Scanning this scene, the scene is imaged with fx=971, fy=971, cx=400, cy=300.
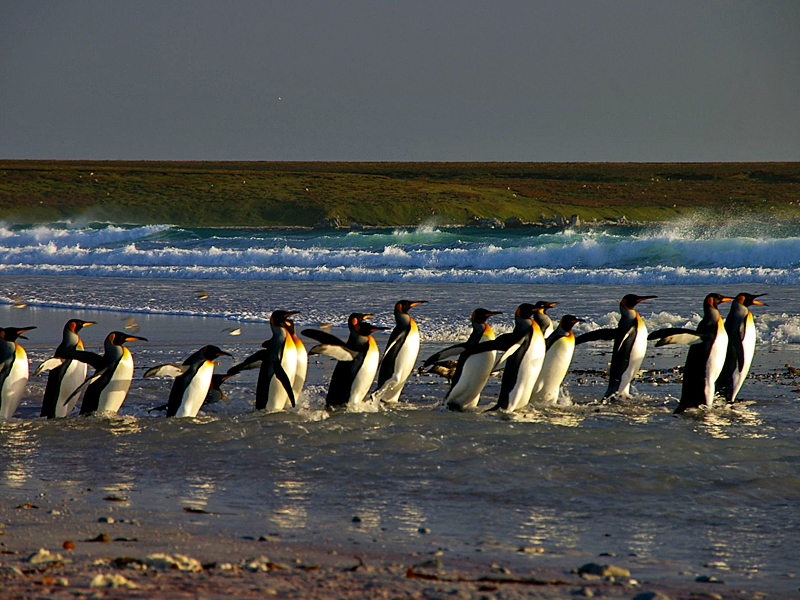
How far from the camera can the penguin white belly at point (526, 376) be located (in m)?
6.97

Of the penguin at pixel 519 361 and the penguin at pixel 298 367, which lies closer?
the penguin at pixel 519 361

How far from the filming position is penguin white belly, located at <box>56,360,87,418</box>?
6993mm

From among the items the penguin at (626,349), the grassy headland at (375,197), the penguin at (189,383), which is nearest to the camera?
the penguin at (189,383)

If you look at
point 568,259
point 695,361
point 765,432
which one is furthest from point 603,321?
point 568,259

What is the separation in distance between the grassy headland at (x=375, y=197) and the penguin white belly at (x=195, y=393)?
48029 mm


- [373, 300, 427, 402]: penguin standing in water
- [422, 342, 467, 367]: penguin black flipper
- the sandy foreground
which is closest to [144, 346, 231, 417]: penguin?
[373, 300, 427, 402]: penguin standing in water

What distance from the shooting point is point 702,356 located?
7.05 metres

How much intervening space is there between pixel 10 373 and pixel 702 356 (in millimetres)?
4901

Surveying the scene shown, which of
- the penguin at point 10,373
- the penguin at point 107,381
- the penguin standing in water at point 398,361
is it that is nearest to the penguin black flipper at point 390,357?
the penguin standing in water at point 398,361

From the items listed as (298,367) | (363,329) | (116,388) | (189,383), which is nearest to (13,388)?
(116,388)

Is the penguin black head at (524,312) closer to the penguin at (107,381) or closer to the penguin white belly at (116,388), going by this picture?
the penguin at (107,381)

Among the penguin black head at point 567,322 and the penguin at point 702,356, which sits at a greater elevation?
the penguin black head at point 567,322

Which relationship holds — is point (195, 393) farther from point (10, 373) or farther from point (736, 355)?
point (736, 355)

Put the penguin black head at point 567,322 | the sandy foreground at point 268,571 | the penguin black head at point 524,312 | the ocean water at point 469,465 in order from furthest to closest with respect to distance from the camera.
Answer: the penguin black head at point 567,322 → the penguin black head at point 524,312 → the ocean water at point 469,465 → the sandy foreground at point 268,571
